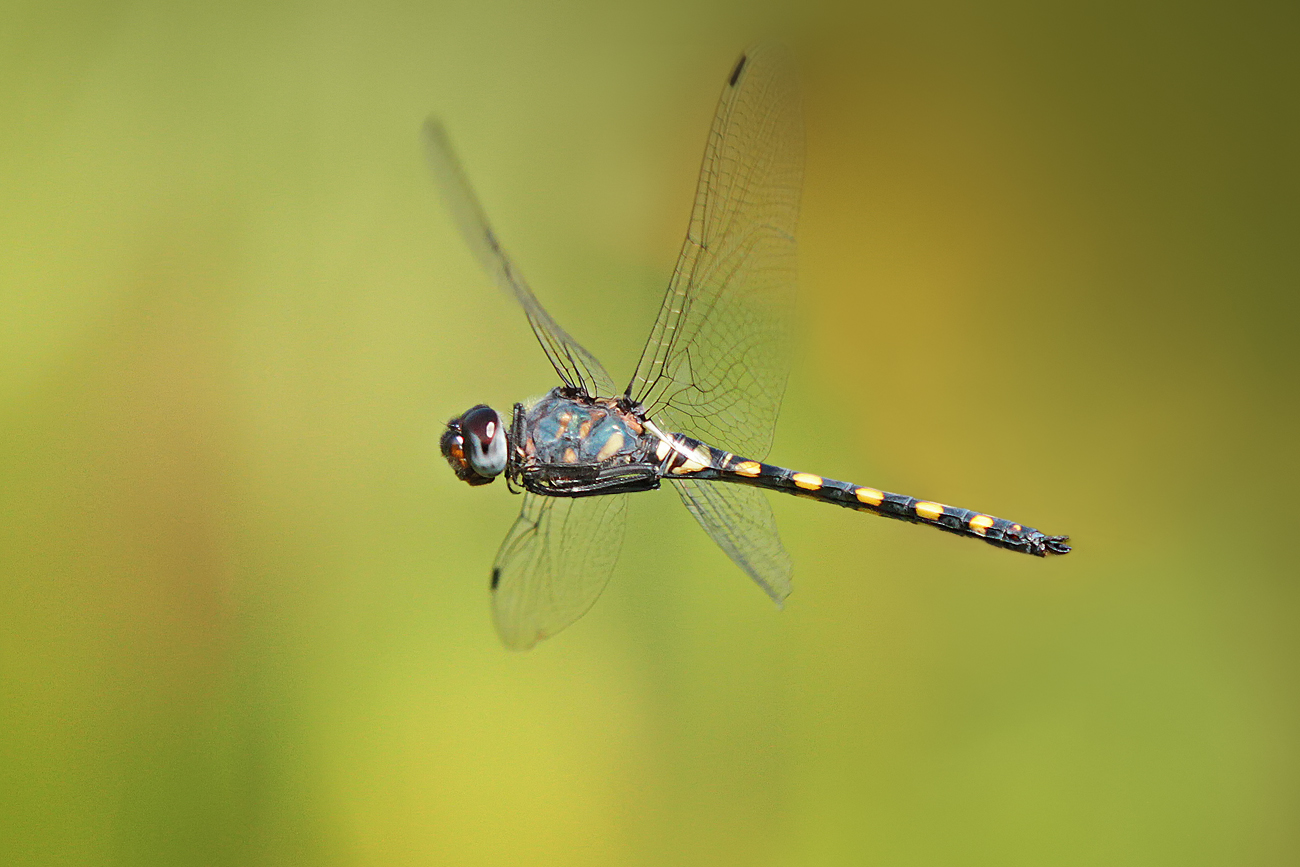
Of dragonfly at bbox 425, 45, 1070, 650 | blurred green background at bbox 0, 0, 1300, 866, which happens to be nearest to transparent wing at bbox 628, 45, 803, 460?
dragonfly at bbox 425, 45, 1070, 650

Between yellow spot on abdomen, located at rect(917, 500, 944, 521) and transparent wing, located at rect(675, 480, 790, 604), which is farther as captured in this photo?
yellow spot on abdomen, located at rect(917, 500, 944, 521)

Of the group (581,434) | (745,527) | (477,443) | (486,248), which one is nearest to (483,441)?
(477,443)

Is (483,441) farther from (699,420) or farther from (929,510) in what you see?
(929,510)

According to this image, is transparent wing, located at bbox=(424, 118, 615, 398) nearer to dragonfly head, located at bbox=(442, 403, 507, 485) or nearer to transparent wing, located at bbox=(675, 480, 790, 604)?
dragonfly head, located at bbox=(442, 403, 507, 485)

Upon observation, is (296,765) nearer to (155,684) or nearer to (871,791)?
(155,684)

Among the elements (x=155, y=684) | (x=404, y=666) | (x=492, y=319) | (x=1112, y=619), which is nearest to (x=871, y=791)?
(x=1112, y=619)
